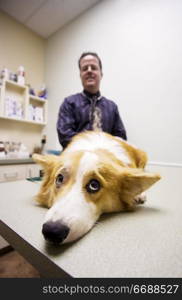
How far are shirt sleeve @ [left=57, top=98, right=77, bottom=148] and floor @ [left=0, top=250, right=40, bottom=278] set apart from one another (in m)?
0.97

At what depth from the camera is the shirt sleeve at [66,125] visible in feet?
3.33

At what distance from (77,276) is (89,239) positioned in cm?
11

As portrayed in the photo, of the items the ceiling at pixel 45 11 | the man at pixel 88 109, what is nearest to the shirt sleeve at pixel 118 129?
the man at pixel 88 109

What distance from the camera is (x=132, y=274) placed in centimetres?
26

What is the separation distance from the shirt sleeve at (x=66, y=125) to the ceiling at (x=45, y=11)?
1404mm

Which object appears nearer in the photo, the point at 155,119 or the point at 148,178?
the point at 148,178

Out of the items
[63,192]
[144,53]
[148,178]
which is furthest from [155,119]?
[63,192]

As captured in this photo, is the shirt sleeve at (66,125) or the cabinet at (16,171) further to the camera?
the cabinet at (16,171)

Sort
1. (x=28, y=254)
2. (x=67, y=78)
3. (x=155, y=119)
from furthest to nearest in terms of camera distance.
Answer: (x=67, y=78), (x=155, y=119), (x=28, y=254)

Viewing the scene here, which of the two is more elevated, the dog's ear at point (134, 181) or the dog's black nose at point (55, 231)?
the dog's ear at point (134, 181)

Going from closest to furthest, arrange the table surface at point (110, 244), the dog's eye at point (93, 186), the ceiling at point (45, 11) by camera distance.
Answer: the table surface at point (110, 244), the dog's eye at point (93, 186), the ceiling at point (45, 11)

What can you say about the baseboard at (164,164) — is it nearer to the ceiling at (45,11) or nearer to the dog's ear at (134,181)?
the dog's ear at (134,181)

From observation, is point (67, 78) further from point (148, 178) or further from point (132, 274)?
point (132, 274)

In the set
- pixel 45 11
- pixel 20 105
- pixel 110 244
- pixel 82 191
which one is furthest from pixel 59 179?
pixel 45 11
